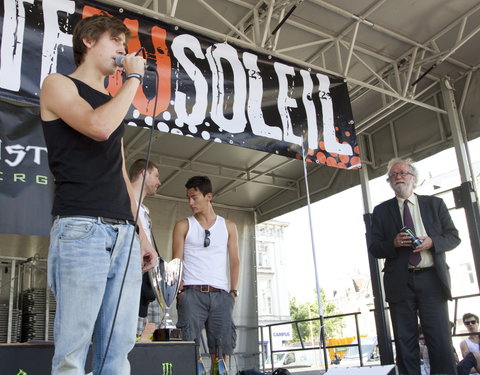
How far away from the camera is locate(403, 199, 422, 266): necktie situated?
301 cm

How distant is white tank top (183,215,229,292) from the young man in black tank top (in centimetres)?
164

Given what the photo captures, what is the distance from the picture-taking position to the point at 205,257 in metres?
2.94

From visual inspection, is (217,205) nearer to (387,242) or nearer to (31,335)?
(31,335)

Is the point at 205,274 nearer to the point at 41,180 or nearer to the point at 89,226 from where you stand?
the point at 41,180

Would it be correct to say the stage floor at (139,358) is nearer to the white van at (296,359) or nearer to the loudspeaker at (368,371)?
the loudspeaker at (368,371)

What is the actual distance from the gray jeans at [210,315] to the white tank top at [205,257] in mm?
75

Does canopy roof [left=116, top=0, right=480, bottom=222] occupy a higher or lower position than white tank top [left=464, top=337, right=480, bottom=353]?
higher

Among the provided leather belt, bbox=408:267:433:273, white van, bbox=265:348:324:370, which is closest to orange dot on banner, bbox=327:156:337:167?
leather belt, bbox=408:267:433:273

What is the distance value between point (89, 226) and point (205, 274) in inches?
69.9

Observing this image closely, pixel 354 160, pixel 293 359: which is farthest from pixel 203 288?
pixel 293 359

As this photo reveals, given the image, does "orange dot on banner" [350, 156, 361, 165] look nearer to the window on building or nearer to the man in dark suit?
the man in dark suit

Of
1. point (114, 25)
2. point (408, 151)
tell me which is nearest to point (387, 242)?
point (114, 25)

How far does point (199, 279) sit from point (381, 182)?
551 cm

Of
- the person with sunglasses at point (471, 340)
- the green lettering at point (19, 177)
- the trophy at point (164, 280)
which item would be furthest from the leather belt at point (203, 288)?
the person with sunglasses at point (471, 340)
